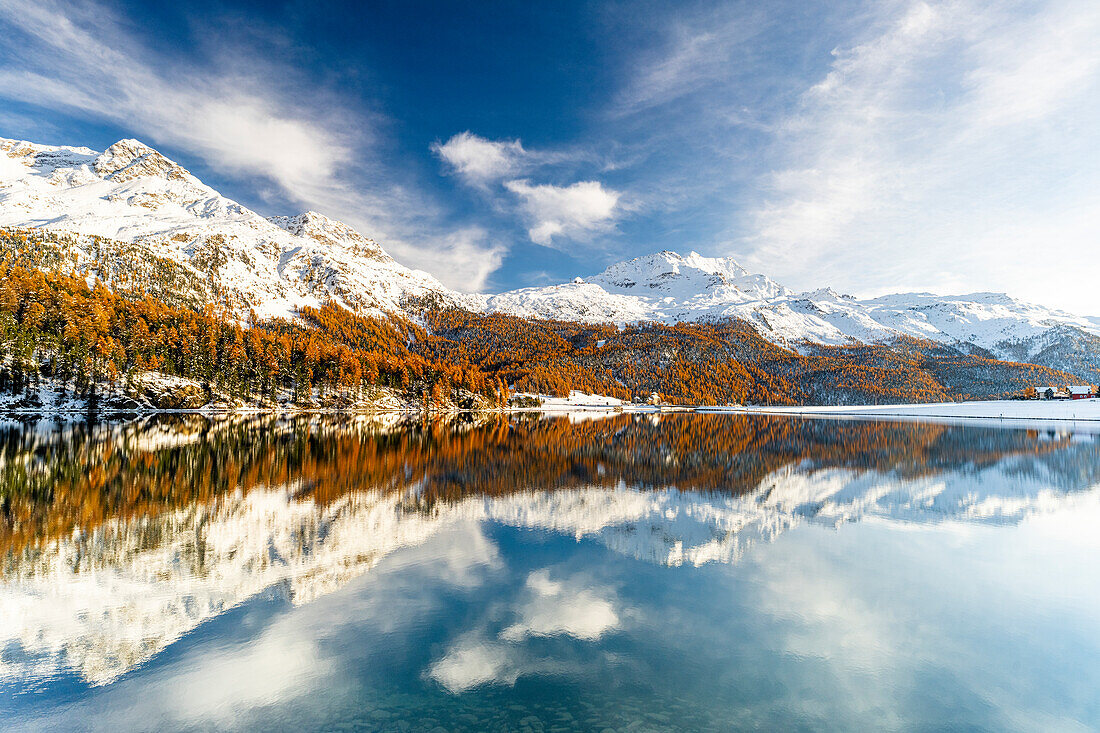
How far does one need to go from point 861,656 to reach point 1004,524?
20421 mm

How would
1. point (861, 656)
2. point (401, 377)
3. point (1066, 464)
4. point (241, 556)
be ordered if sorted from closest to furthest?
point (861, 656), point (241, 556), point (1066, 464), point (401, 377)

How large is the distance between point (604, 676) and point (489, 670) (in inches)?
109

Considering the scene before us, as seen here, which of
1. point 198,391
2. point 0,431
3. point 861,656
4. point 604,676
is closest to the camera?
point 604,676

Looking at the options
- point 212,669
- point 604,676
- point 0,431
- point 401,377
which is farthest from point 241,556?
point 401,377

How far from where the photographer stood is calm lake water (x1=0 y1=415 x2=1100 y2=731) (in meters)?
9.88

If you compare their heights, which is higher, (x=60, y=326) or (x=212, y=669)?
(x=60, y=326)

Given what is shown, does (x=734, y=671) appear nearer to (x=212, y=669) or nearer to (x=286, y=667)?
(x=286, y=667)

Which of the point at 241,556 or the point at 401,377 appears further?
the point at 401,377

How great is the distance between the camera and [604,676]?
35.7 feet

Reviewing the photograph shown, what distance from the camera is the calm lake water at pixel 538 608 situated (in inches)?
389

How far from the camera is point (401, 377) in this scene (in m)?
170

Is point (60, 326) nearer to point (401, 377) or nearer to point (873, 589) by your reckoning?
point (401, 377)

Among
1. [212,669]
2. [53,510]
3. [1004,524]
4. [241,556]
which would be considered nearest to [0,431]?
[53,510]

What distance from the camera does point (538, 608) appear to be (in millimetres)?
14672
